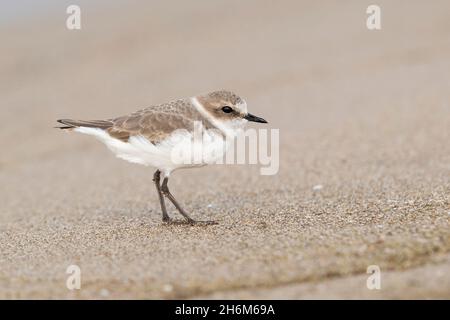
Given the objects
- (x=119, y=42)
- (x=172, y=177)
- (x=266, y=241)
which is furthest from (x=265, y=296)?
(x=119, y=42)

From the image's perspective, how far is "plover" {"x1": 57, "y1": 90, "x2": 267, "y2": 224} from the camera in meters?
4.93

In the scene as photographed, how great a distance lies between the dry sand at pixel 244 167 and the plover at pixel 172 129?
1.72ft

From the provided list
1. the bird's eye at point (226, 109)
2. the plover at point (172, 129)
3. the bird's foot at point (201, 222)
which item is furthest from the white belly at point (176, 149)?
the bird's foot at point (201, 222)

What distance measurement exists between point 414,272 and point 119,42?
9.41 metres

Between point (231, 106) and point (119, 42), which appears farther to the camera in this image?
point (119, 42)

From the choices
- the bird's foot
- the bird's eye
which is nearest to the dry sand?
the bird's foot

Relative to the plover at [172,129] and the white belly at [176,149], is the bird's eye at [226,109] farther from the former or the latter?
the white belly at [176,149]

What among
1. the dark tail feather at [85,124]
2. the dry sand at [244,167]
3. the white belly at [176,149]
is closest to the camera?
the dry sand at [244,167]

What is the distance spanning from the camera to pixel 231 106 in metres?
5.20

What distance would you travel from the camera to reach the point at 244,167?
724 cm

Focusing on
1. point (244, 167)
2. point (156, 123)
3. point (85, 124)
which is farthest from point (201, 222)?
point (244, 167)

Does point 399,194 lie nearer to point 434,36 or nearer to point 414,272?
point 414,272

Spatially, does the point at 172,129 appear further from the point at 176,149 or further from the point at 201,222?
the point at 201,222

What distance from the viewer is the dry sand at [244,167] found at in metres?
3.96
